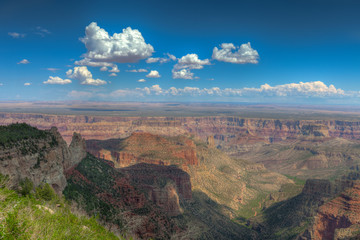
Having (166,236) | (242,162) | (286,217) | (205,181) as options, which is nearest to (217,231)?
(286,217)

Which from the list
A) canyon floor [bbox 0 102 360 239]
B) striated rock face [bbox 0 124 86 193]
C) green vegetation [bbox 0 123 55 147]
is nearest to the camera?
striated rock face [bbox 0 124 86 193]

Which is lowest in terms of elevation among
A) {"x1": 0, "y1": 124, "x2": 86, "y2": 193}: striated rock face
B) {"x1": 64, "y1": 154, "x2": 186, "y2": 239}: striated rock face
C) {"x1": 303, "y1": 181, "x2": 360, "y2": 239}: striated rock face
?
{"x1": 303, "y1": 181, "x2": 360, "y2": 239}: striated rock face

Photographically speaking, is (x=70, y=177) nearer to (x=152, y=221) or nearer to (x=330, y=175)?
(x=152, y=221)

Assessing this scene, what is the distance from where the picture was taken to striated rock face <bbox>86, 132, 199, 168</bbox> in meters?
117

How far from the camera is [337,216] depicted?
2685 inches

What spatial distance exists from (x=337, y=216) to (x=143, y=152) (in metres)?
A: 84.1

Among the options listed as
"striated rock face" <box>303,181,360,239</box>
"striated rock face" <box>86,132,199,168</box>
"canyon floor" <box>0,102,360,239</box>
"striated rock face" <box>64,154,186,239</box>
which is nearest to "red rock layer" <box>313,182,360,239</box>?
"striated rock face" <box>303,181,360,239</box>

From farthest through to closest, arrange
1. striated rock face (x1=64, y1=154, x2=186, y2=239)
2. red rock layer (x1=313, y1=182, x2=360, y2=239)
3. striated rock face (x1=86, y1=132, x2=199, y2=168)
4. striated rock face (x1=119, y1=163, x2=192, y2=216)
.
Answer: striated rock face (x1=86, y1=132, x2=199, y2=168) → red rock layer (x1=313, y1=182, x2=360, y2=239) → striated rock face (x1=119, y1=163, x2=192, y2=216) → striated rock face (x1=64, y1=154, x2=186, y2=239)

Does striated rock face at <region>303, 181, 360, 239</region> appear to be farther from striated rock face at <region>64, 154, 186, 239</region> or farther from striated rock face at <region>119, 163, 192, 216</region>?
striated rock face at <region>64, 154, 186, 239</region>

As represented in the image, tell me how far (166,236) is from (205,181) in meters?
80.4

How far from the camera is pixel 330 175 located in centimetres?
15325

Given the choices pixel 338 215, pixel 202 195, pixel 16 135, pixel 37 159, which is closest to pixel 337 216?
pixel 338 215

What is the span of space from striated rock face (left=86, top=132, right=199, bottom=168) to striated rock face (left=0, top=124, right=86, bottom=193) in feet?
249

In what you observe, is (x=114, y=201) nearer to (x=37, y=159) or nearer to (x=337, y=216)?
(x=37, y=159)
